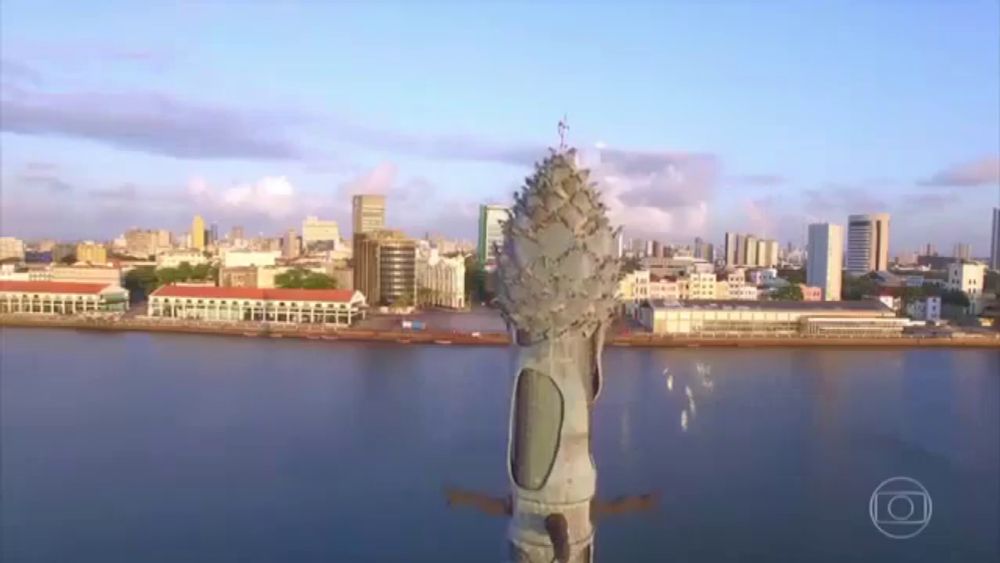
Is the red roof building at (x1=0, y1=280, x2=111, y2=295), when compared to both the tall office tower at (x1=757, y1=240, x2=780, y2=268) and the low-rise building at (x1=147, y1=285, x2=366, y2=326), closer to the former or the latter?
the low-rise building at (x1=147, y1=285, x2=366, y2=326)

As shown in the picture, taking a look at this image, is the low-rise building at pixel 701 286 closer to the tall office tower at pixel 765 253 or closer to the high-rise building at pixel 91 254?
the high-rise building at pixel 91 254

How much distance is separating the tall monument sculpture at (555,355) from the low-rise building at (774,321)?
386 inches

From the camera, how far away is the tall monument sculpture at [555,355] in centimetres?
47

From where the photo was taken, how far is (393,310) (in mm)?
12898

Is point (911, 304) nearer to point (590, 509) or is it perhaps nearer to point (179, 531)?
point (179, 531)

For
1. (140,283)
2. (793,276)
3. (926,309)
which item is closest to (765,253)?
(793,276)

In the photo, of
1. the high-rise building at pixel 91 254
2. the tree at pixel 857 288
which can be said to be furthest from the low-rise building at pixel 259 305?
the high-rise building at pixel 91 254

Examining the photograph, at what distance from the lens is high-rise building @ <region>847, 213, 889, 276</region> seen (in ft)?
74.8

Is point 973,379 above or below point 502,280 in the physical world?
below

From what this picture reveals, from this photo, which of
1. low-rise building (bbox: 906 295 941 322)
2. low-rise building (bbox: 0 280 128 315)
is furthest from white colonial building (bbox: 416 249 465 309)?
low-rise building (bbox: 906 295 941 322)

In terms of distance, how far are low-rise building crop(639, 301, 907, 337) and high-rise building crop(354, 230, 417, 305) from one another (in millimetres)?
4912

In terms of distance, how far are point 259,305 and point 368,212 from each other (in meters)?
9.38

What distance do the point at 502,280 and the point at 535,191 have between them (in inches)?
2.4


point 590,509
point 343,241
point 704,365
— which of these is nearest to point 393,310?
point 704,365
